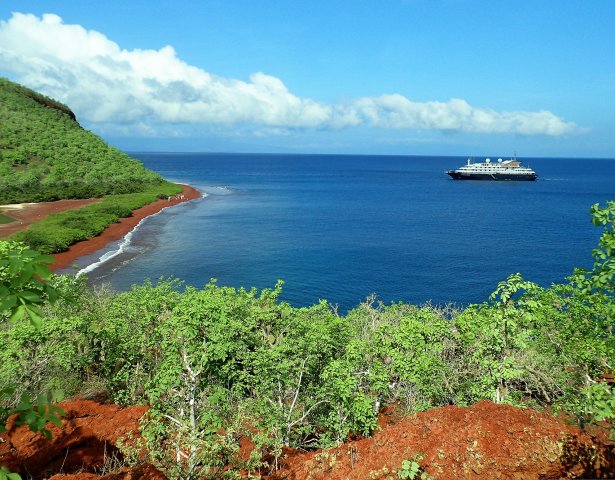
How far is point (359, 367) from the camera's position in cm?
1582

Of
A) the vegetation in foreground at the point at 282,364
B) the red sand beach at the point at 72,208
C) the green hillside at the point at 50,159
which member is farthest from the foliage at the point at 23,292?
the green hillside at the point at 50,159

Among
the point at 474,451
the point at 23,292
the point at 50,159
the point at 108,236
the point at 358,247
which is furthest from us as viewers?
the point at 50,159

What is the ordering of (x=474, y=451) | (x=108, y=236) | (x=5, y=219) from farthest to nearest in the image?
(x=5, y=219)
(x=108, y=236)
(x=474, y=451)

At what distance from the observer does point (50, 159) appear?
103625mm

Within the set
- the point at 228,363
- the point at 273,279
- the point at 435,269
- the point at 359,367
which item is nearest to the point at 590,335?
the point at 359,367

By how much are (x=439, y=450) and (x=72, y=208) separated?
7927 cm

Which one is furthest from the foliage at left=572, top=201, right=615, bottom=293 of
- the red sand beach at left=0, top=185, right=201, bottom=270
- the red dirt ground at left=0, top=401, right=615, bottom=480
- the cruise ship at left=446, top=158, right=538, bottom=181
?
the cruise ship at left=446, top=158, right=538, bottom=181

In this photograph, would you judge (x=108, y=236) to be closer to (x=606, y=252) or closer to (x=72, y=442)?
(x=72, y=442)

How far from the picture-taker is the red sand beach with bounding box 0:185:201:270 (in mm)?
54275

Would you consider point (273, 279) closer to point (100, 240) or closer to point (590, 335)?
point (100, 240)

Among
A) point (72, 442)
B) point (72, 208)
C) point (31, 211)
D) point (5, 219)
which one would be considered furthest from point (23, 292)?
point (72, 208)

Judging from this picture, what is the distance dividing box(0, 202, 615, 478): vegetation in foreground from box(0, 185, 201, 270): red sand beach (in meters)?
33.7

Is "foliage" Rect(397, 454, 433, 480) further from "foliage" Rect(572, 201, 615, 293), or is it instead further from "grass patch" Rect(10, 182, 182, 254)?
"grass patch" Rect(10, 182, 182, 254)

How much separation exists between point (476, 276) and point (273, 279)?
2273cm
